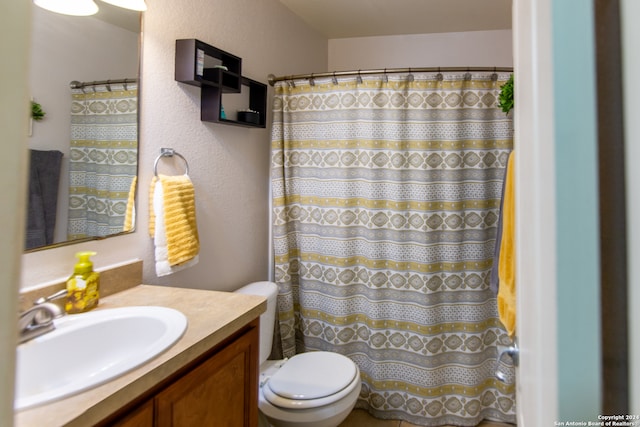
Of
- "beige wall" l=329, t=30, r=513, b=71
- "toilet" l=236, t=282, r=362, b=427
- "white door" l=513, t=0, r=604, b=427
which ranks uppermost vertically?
"beige wall" l=329, t=30, r=513, b=71

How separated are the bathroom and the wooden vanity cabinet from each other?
19.7 inches

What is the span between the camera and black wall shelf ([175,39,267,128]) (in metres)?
1.60

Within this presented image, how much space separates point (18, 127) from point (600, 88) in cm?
52

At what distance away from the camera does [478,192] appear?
6.66 ft

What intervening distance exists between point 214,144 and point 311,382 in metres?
1.22

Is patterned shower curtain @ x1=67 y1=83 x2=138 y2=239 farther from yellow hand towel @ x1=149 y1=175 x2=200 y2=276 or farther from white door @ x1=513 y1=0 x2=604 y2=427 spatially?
white door @ x1=513 y1=0 x2=604 y2=427

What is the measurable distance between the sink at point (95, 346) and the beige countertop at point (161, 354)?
30 mm

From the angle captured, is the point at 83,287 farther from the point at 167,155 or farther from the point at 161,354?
the point at 167,155

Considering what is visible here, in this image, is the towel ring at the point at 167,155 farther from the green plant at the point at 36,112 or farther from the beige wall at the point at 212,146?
the green plant at the point at 36,112

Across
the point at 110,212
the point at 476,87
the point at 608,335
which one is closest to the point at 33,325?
the point at 110,212

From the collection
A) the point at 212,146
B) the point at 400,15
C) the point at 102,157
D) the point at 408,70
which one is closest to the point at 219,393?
the point at 102,157

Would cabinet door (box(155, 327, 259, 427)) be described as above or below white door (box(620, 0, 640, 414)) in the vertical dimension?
below

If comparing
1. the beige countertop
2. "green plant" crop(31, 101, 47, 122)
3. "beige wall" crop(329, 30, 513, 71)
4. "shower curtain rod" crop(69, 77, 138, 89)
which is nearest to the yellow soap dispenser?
the beige countertop

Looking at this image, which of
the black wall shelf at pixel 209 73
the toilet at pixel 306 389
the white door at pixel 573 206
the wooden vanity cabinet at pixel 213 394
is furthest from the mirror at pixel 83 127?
the white door at pixel 573 206
